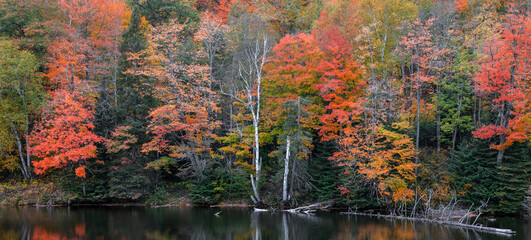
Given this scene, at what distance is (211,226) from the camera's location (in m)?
20.3

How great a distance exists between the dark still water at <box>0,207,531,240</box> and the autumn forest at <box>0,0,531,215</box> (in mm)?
3227

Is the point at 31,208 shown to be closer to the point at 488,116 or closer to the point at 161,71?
the point at 161,71

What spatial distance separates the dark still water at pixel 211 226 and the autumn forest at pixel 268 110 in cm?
323

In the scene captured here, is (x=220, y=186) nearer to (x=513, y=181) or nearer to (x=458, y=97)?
(x=458, y=97)

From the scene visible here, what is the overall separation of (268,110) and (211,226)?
435 inches

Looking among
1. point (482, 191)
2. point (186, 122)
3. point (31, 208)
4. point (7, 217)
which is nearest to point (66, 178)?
point (31, 208)

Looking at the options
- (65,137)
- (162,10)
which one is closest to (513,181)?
(65,137)

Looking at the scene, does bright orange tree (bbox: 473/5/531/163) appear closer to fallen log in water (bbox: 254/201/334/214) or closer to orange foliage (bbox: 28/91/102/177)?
fallen log in water (bbox: 254/201/334/214)

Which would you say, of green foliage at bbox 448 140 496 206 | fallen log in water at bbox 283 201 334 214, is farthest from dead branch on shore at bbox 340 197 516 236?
fallen log in water at bbox 283 201 334 214

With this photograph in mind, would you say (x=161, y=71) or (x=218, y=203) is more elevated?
(x=161, y=71)

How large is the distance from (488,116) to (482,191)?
18.5ft

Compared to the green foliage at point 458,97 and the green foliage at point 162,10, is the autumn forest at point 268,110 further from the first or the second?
the green foliage at point 162,10

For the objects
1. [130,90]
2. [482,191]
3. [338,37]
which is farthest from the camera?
[130,90]

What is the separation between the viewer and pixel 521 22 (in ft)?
Answer: 74.0
